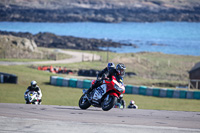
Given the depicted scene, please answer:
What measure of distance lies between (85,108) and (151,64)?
150 ft

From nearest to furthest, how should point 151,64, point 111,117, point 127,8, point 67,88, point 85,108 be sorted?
point 111,117
point 85,108
point 67,88
point 151,64
point 127,8

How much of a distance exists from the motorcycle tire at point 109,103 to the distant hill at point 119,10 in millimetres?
136458

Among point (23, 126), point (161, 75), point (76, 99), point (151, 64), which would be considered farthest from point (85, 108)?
point (151, 64)

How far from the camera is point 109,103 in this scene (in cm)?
1188

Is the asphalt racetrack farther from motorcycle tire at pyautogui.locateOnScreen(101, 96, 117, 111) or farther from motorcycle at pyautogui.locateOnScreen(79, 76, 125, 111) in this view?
motorcycle at pyautogui.locateOnScreen(79, 76, 125, 111)

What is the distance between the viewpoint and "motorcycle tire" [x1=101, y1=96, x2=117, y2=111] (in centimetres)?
1170

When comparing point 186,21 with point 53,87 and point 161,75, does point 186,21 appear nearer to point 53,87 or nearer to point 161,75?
point 161,75

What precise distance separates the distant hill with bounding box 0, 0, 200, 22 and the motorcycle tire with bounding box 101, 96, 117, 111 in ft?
448

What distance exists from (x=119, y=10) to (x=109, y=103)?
180657 mm

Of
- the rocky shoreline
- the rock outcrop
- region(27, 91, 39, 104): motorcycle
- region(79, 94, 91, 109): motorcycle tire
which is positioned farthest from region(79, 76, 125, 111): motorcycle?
the rocky shoreline

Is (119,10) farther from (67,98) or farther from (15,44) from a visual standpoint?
(67,98)

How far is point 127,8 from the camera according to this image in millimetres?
191875

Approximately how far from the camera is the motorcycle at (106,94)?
11648mm

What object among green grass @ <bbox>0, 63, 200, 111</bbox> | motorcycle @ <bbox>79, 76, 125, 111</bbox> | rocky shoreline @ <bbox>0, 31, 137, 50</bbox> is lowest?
green grass @ <bbox>0, 63, 200, 111</bbox>
